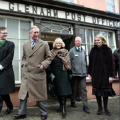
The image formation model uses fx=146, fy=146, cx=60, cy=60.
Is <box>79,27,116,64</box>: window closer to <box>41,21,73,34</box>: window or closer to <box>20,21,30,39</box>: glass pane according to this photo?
<box>41,21,73,34</box>: window

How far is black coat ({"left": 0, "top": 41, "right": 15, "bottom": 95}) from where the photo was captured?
3.40 metres

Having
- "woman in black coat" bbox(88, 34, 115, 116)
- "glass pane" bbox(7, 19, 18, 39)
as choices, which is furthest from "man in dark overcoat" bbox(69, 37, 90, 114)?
"glass pane" bbox(7, 19, 18, 39)

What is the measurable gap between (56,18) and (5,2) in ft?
5.97

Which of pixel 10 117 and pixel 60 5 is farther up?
pixel 60 5

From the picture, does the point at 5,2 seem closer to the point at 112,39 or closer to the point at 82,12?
the point at 82,12

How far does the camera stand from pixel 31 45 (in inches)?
141

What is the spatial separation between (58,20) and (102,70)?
2.75 metres

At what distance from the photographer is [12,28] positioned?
4.93m

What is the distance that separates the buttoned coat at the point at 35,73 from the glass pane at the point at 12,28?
5.43 feet

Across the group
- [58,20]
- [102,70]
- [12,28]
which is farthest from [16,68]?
[102,70]

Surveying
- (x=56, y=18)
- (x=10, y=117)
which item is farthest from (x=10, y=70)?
(x=56, y=18)

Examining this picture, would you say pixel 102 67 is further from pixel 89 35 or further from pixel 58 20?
pixel 89 35

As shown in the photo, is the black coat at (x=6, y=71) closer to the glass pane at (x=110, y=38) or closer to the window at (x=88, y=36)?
the window at (x=88, y=36)

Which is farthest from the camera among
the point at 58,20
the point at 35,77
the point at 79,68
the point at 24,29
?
the point at 58,20
